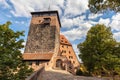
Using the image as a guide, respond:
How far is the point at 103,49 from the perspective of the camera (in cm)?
2409

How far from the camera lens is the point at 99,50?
24500 millimetres

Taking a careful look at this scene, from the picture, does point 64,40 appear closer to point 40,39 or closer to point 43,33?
point 43,33

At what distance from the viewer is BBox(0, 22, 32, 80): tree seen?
12992 millimetres

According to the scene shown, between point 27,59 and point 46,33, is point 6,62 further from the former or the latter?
point 46,33

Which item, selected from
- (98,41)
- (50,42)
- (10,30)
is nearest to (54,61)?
(50,42)

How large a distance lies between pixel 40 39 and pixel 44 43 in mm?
1576

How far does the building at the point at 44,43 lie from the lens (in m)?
34.4

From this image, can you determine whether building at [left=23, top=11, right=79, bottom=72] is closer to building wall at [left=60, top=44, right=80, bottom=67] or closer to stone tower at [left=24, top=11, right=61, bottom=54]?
stone tower at [left=24, top=11, right=61, bottom=54]

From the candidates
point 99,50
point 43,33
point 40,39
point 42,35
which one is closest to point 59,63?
point 40,39

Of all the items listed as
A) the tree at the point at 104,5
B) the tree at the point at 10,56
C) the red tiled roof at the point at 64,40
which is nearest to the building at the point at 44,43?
the red tiled roof at the point at 64,40

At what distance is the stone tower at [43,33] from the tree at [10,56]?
72.1 feet

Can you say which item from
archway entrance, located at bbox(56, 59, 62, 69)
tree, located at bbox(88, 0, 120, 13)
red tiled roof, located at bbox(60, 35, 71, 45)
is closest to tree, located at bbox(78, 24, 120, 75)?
archway entrance, located at bbox(56, 59, 62, 69)

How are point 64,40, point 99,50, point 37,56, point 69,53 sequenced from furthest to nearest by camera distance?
point 64,40 < point 69,53 < point 37,56 < point 99,50

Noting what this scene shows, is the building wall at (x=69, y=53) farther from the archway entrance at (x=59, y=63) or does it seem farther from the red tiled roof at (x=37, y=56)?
the red tiled roof at (x=37, y=56)
